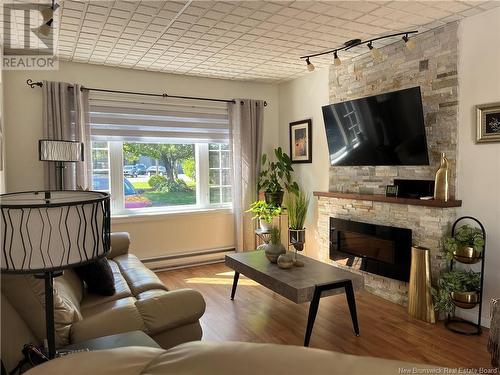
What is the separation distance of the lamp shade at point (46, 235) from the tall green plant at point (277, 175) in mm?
3894

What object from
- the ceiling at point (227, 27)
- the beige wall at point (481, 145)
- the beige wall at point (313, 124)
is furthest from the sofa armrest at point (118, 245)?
the beige wall at point (481, 145)

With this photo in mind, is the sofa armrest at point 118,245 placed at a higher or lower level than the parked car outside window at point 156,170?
lower

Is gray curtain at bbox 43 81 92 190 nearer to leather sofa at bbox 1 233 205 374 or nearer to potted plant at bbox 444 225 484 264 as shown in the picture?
leather sofa at bbox 1 233 205 374

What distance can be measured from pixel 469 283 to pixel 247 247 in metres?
2.90

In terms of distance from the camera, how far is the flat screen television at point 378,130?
320 centimetres

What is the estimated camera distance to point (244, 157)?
16.4 feet

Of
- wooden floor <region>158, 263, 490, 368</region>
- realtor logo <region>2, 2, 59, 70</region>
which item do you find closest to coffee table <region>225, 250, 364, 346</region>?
wooden floor <region>158, 263, 490, 368</region>

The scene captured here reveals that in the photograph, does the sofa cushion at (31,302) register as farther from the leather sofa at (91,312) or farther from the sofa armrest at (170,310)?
the sofa armrest at (170,310)

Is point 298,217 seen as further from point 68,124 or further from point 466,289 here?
point 68,124

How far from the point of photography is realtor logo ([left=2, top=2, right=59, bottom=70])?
8.28ft

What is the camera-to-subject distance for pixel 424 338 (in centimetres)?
275

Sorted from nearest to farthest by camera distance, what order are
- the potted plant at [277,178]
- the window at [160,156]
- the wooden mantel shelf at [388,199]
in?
the wooden mantel shelf at [388,199]
the window at [160,156]
the potted plant at [277,178]

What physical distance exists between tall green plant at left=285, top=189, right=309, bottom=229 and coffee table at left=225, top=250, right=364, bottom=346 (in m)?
1.46

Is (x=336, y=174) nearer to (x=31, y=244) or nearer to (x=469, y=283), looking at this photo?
(x=469, y=283)
